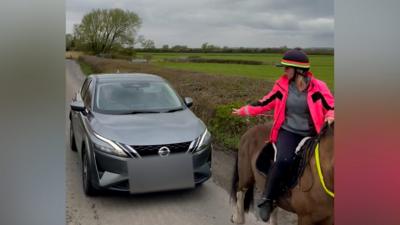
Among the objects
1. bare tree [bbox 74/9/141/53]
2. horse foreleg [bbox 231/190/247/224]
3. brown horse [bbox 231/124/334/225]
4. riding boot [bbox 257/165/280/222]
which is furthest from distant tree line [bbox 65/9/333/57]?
horse foreleg [bbox 231/190/247/224]

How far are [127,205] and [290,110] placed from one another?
31.4 inches

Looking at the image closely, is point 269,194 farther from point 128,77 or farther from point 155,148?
point 128,77

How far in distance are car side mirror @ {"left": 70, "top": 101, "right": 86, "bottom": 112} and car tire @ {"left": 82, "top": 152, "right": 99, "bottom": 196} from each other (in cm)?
19

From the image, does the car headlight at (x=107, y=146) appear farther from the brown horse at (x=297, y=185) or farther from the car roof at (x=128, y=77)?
the brown horse at (x=297, y=185)

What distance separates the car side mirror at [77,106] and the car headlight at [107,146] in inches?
4.9

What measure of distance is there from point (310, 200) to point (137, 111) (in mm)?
854

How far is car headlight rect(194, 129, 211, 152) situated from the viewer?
5.50ft

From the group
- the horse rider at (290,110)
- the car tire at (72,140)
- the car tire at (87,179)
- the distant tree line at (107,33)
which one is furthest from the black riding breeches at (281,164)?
the car tire at (72,140)

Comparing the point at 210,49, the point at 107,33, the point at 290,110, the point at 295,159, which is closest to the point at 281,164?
the point at 295,159

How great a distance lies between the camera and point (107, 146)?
1.67 m

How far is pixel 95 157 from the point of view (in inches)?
66.7
